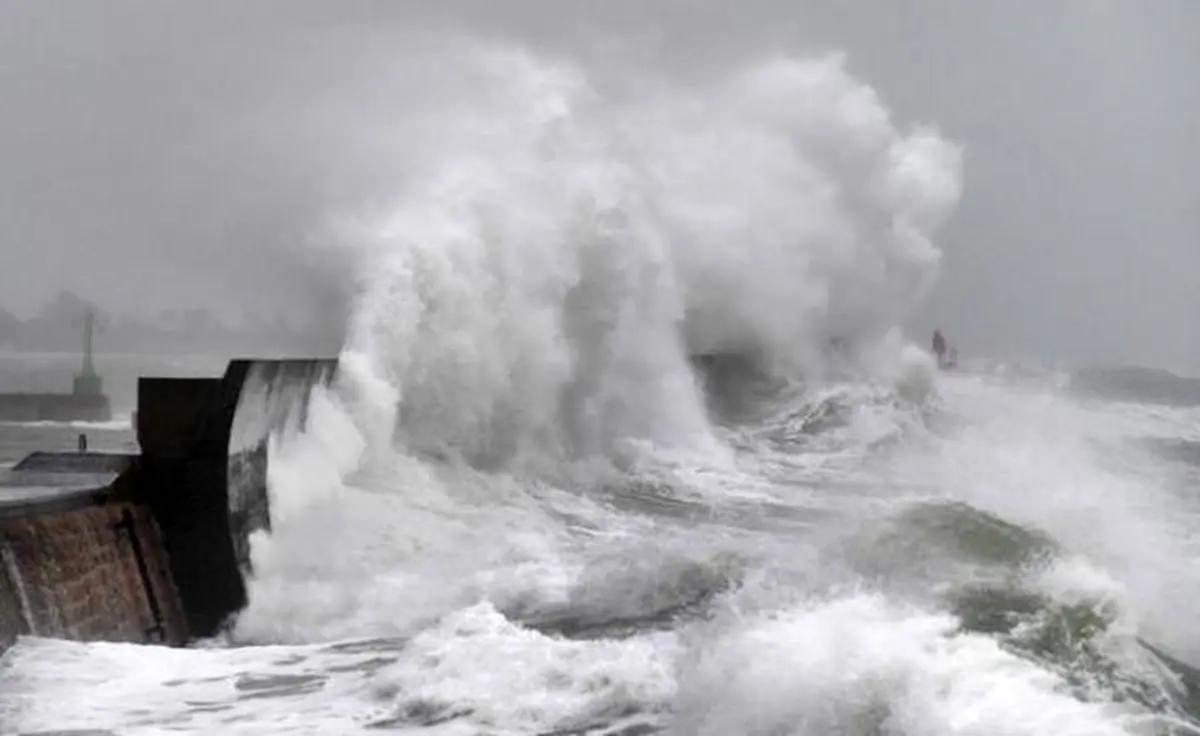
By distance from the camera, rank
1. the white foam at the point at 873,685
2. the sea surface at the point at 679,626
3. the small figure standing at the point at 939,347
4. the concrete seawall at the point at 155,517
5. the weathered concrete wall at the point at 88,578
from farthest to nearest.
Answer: the small figure standing at the point at 939,347
the concrete seawall at the point at 155,517
the weathered concrete wall at the point at 88,578
the sea surface at the point at 679,626
the white foam at the point at 873,685

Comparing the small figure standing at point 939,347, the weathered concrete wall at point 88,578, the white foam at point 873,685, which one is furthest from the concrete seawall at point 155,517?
the small figure standing at point 939,347

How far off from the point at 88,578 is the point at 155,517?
3.89 feet

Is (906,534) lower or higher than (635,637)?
higher

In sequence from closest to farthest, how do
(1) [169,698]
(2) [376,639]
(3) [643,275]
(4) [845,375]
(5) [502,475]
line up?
(1) [169,698] < (2) [376,639] < (5) [502,475] < (3) [643,275] < (4) [845,375]

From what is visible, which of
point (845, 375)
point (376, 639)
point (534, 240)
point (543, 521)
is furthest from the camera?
point (845, 375)

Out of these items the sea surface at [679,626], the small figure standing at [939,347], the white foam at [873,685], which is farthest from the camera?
the small figure standing at [939,347]

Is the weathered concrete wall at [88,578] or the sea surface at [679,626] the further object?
the weathered concrete wall at [88,578]

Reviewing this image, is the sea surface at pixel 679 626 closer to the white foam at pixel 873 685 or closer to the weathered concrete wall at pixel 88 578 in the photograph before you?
the white foam at pixel 873 685

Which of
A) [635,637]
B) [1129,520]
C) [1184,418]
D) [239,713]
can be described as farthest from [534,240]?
[1184,418]

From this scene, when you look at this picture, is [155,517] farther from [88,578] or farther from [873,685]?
[873,685]

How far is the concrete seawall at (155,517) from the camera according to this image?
25.1 feet

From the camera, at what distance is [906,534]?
25.2 ft

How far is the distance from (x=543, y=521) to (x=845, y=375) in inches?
551

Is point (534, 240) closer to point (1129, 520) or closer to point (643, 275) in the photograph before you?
point (643, 275)
